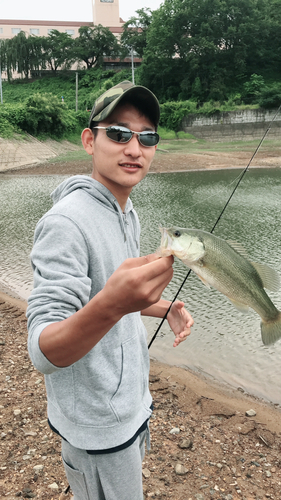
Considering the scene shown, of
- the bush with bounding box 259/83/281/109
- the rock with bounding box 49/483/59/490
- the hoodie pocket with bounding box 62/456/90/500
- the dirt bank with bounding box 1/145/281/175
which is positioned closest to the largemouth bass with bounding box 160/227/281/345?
the hoodie pocket with bounding box 62/456/90/500

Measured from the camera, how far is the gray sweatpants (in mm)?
1517

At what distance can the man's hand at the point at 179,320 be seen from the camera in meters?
1.95

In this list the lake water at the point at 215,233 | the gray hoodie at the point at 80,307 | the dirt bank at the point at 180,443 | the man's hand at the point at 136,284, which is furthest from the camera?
the lake water at the point at 215,233

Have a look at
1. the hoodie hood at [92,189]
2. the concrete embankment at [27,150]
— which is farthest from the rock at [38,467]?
the concrete embankment at [27,150]

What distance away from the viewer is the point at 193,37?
45.7 metres

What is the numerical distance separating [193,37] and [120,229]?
166ft

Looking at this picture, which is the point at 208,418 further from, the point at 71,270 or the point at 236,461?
the point at 71,270

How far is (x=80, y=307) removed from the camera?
1.29 metres

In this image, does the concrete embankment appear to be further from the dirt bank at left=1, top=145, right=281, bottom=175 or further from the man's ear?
the man's ear

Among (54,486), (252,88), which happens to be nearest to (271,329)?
(54,486)

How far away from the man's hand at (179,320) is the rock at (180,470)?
1544mm

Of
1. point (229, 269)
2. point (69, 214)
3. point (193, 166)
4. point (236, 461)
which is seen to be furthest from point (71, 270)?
point (193, 166)

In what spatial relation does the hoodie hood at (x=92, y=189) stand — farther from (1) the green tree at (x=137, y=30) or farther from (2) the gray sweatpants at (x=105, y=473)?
(1) the green tree at (x=137, y=30)

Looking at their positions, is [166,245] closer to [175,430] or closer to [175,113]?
[175,430]
